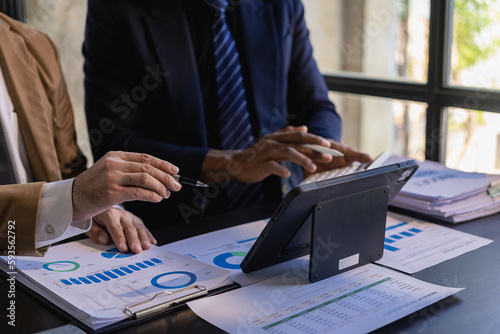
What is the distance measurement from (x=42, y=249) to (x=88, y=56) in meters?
0.80

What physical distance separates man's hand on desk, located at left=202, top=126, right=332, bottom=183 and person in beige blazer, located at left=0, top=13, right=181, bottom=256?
14.3 inches

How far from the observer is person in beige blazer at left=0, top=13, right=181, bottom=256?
1.18m

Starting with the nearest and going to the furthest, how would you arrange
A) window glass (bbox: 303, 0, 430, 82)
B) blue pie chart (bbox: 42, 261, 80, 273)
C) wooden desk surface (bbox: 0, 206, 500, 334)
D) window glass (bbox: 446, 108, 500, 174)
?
wooden desk surface (bbox: 0, 206, 500, 334) → blue pie chart (bbox: 42, 261, 80, 273) → window glass (bbox: 446, 108, 500, 174) → window glass (bbox: 303, 0, 430, 82)

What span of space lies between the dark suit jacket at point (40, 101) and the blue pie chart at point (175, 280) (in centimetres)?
51

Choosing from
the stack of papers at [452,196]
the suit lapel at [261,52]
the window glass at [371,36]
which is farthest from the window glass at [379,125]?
the stack of papers at [452,196]

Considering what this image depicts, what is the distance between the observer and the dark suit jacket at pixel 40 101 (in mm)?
1642

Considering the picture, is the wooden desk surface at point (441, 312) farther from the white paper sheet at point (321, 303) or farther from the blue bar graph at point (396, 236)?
the blue bar graph at point (396, 236)

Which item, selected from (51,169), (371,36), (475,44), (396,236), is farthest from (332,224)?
(371,36)

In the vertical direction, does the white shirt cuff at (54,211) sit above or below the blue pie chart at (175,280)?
above

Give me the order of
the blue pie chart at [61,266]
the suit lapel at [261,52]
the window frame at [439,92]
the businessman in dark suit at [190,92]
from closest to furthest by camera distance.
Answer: the blue pie chart at [61,266] → the businessman in dark suit at [190,92] → the suit lapel at [261,52] → the window frame at [439,92]

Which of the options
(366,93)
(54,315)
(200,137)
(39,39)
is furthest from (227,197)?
(366,93)

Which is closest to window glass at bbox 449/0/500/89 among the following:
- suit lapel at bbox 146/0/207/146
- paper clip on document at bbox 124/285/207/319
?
suit lapel at bbox 146/0/207/146

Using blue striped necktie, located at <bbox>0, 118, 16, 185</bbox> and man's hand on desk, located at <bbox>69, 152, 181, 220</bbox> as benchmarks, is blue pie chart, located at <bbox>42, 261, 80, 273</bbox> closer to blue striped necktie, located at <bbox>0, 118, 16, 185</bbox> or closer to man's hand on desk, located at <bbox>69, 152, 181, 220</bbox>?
man's hand on desk, located at <bbox>69, 152, 181, 220</bbox>

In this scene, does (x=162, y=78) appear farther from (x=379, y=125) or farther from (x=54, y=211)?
(x=379, y=125)
